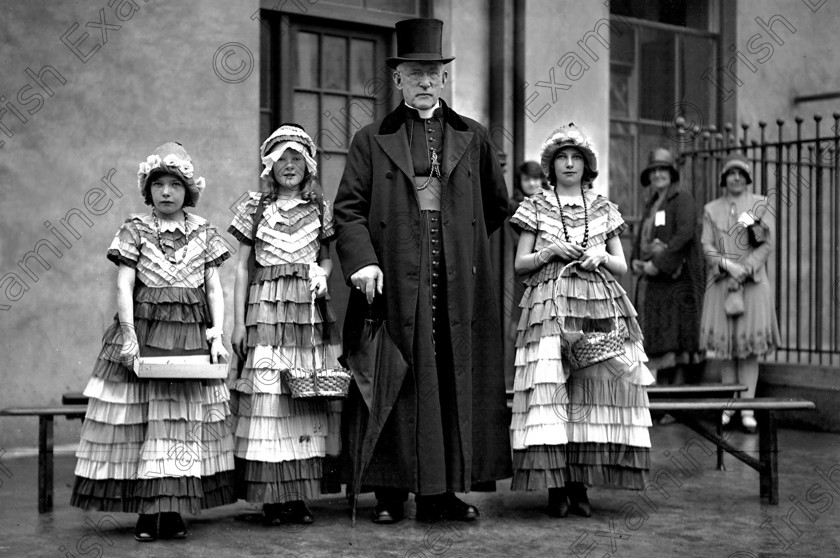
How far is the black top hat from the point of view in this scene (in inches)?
231

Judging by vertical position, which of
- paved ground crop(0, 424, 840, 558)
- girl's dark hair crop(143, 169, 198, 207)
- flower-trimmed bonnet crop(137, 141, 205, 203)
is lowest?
paved ground crop(0, 424, 840, 558)

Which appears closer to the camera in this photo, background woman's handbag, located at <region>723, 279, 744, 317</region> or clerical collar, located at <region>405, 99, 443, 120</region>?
clerical collar, located at <region>405, 99, 443, 120</region>

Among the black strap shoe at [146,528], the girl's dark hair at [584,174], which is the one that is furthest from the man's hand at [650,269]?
the black strap shoe at [146,528]

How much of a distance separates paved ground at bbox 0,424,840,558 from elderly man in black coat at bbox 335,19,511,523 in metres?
0.29

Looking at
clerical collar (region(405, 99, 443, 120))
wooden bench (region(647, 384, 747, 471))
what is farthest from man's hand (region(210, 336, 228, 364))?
wooden bench (region(647, 384, 747, 471))

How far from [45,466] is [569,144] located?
3.29m

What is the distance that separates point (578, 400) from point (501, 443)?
0.46m

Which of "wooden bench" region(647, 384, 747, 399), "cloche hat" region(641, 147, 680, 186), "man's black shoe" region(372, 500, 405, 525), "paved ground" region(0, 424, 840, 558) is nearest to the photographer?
"paved ground" region(0, 424, 840, 558)

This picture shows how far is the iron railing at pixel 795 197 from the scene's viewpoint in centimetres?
1004

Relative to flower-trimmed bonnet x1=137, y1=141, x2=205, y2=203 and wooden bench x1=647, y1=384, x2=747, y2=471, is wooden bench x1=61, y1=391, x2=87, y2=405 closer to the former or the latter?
flower-trimmed bonnet x1=137, y1=141, x2=205, y2=203

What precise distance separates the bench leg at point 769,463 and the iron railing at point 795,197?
3453mm

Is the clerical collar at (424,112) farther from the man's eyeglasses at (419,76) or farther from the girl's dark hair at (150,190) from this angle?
the girl's dark hair at (150,190)

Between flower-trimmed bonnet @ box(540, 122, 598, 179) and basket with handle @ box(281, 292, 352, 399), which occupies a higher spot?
flower-trimmed bonnet @ box(540, 122, 598, 179)

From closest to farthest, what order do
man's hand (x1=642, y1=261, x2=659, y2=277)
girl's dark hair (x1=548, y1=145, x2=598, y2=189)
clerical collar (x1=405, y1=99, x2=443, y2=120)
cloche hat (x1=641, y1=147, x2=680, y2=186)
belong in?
1. clerical collar (x1=405, y1=99, x2=443, y2=120)
2. girl's dark hair (x1=548, y1=145, x2=598, y2=189)
3. man's hand (x1=642, y1=261, x2=659, y2=277)
4. cloche hat (x1=641, y1=147, x2=680, y2=186)
